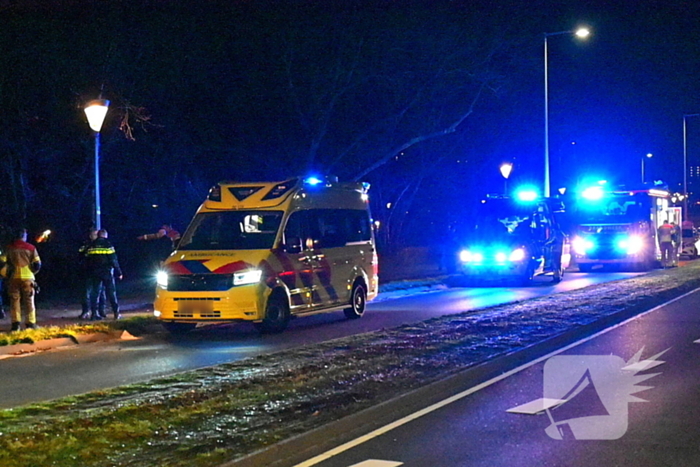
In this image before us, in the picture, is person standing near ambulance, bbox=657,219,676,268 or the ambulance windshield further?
person standing near ambulance, bbox=657,219,676,268

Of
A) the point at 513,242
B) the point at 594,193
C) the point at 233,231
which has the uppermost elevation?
the point at 594,193

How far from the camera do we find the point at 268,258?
1459cm

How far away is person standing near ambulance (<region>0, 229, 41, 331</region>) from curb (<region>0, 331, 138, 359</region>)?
3.83 ft

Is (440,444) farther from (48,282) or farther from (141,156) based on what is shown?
(141,156)

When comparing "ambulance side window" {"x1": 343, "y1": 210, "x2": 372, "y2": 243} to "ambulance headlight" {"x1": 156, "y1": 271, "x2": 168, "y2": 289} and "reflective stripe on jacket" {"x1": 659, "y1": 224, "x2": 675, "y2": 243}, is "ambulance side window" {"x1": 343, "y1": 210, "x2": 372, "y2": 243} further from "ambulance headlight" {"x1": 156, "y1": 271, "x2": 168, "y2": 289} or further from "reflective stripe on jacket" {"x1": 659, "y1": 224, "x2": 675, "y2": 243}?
"reflective stripe on jacket" {"x1": 659, "y1": 224, "x2": 675, "y2": 243}

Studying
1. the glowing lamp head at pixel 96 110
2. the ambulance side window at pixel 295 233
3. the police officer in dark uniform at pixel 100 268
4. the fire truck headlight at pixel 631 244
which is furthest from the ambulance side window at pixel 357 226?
the fire truck headlight at pixel 631 244

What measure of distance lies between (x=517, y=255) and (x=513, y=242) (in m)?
0.40

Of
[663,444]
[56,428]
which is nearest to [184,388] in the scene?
[56,428]

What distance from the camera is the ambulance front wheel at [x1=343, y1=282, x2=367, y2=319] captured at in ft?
56.3

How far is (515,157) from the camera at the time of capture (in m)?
49.7

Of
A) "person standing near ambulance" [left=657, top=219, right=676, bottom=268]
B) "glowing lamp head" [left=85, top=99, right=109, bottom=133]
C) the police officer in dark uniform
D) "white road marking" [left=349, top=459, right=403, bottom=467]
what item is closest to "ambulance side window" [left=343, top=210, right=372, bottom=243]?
the police officer in dark uniform

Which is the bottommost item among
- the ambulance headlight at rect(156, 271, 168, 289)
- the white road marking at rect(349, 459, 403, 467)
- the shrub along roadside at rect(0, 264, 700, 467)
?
the white road marking at rect(349, 459, 403, 467)

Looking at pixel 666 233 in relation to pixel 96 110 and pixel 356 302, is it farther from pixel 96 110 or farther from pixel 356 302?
pixel 96 110

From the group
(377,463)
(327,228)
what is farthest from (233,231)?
(377,463)
